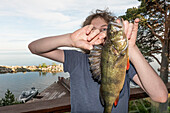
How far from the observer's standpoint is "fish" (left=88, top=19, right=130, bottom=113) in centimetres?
109

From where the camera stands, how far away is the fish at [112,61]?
109 cm

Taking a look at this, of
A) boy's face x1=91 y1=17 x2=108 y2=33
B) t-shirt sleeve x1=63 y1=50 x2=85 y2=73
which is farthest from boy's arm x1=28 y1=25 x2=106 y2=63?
boy's face x1=91 y1=17 x2=108 y2=33

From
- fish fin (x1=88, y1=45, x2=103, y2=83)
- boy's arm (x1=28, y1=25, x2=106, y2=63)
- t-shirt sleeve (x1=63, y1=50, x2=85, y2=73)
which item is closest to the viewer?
fish fin (x1=88, y1=45, x2=103, y2=83)

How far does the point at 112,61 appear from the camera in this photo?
3.73ft

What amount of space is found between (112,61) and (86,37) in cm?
39

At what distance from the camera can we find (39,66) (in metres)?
25.0

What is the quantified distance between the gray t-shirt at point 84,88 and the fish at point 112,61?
410 millimetres

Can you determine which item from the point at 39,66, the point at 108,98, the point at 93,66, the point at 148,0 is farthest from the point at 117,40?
the point at 39,66

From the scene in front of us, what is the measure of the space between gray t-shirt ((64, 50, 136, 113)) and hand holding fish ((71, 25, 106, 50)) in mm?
385

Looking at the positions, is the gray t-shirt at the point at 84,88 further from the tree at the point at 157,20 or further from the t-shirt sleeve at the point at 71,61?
the tree at the point at 157,20

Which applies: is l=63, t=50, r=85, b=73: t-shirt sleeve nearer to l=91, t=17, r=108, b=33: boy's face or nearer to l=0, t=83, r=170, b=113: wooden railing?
l=91, t=17, r=108, b=33: boy's face

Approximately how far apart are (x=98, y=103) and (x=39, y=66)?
2471 centimetres

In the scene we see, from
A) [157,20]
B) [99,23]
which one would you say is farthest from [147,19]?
[99,23]

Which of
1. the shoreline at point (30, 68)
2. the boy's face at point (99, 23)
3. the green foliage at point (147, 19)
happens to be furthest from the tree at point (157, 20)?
the shoreline at point (30, 68)
